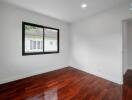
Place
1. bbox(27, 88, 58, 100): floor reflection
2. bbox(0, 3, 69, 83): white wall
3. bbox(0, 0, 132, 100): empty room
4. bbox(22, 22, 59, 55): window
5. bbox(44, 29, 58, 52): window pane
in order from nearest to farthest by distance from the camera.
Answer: bbox(27, 88, 58, 100): floor reflection, bbox(0, 0, 132, 100): empty room, bbox(0, 3, 69, 83): white wall, bbox(22, 22, 59, 55): window, bbox(44, 29, 58, 52): window pane

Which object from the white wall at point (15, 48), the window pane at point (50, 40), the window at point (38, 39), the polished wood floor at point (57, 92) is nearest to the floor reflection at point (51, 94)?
the polished wood floor at point (57, 92)

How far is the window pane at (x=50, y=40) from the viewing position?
12.8ft

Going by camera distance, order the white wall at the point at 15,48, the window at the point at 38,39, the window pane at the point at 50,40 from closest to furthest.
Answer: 1. the white wall at the point at 15,48
2. the window at the point at 38,39
3. the window pane at the point at 50,40

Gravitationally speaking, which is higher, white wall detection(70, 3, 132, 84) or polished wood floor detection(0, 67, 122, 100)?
white wall detection(70, 3, 132, 84)

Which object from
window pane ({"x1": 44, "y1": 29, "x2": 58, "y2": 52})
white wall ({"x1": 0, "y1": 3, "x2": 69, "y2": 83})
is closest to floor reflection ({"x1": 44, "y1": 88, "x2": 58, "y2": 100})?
white wall ({"x1": 0, "y1": 3, "x2": 69, "y2": 83})

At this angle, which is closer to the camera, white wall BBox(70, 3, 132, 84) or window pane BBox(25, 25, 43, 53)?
white wall BBox(70, 3, 132, 84)

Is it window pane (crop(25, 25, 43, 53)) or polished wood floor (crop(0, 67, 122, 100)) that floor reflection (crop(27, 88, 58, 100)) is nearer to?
polished wood floor (crop(0, 67, 122, 100))

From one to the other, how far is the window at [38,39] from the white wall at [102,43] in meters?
1.17

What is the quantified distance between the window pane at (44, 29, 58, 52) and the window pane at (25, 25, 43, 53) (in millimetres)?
258

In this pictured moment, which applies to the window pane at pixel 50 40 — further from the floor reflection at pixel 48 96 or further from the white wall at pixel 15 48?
the floor reflection at pixel 48 96

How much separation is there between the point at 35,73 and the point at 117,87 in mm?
2936

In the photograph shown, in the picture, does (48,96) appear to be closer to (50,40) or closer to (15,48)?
(15,48)

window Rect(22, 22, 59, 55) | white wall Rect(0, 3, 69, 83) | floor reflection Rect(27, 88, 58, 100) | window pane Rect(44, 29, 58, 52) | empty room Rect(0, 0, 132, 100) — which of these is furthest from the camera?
window pane Rect(44, 29, 58, 52)

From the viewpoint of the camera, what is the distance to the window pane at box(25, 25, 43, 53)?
3281 millimetres
